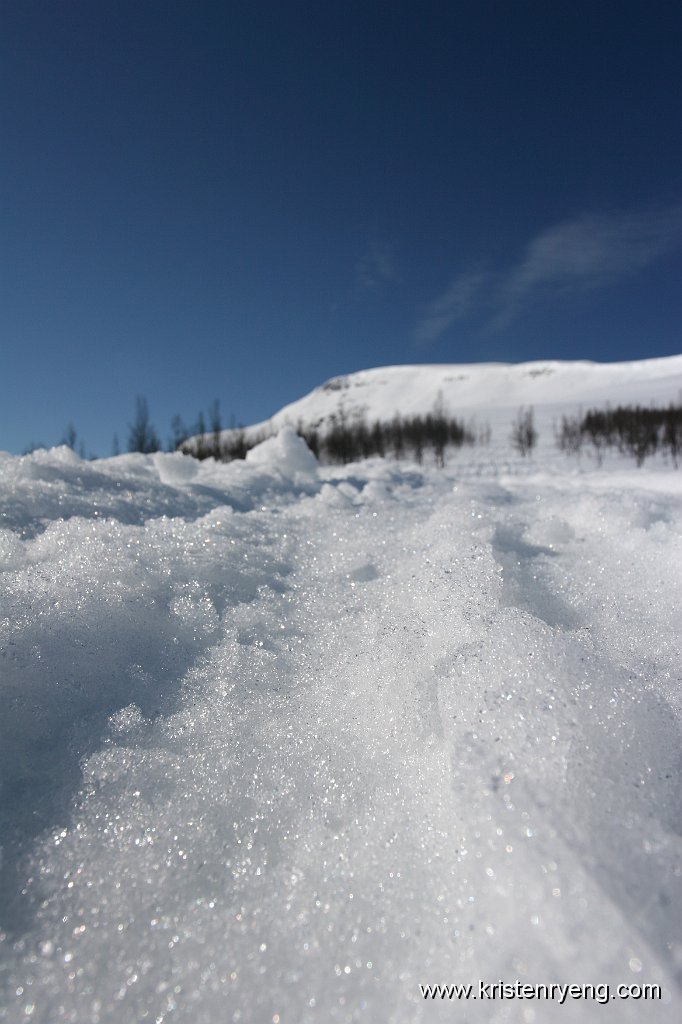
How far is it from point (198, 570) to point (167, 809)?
25.6 inches

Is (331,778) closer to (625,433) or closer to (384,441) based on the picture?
(625,433)

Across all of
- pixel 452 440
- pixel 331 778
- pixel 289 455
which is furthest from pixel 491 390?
pixel 331 778

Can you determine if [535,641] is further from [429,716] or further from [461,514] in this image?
[461,514]

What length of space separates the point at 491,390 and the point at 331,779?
176ft

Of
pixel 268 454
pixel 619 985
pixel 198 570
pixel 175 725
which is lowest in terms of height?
pixel 619 985

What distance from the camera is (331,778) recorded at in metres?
0.83

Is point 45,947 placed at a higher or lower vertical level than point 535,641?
lower

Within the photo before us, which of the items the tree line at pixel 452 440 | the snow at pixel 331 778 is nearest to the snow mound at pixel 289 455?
the snow at pixel 331 778

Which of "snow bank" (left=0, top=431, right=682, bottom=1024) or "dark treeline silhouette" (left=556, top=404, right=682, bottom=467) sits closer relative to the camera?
"snow bank" (left=0, top=431, right=682, bottom=1024)

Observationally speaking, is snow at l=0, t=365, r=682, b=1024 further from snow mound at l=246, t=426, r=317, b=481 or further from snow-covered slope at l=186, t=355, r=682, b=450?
snow-covered slope at l=186, t=355, r=682, b=450

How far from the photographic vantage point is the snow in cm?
57

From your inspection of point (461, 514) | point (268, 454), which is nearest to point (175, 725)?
point (461, 514)

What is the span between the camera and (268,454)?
11.9ft

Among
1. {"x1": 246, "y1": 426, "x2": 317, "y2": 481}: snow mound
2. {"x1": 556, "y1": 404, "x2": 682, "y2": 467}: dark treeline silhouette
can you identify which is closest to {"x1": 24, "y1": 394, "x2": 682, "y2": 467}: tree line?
{"x1": 556, "y1": 404, "x2": 682, "y2": 467}: dark treeline silhouette
